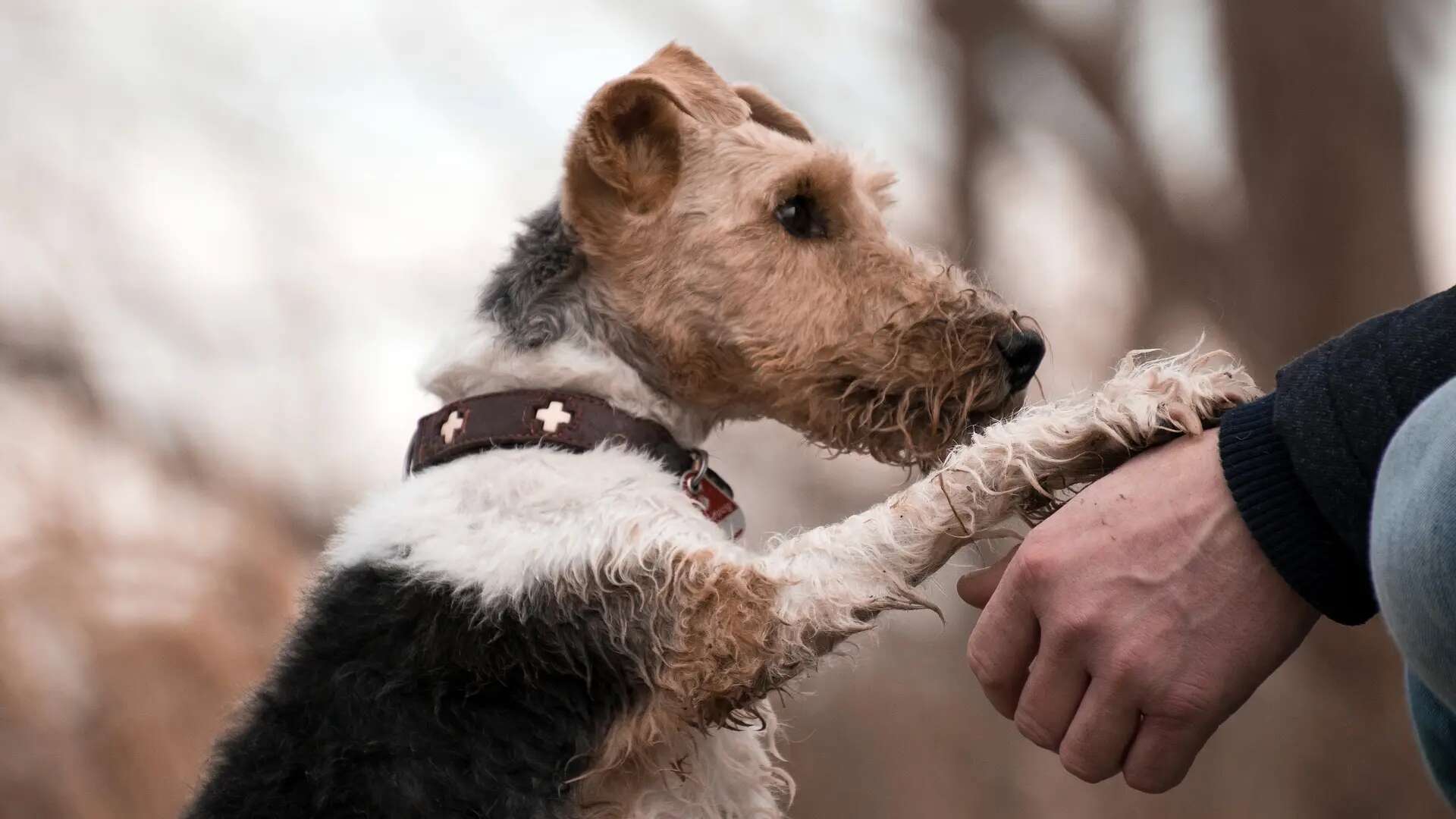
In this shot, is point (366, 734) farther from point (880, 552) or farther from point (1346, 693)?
point (1346, 693)

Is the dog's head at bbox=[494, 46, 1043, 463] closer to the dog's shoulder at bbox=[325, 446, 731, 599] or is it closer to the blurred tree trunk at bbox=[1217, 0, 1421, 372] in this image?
the dog's shoulder at bbox=[325, 446, 731, 599]

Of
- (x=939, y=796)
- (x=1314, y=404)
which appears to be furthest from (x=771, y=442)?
(x=1314, y=404)

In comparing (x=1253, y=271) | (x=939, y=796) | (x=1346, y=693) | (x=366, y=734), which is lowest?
(x=1346, y=693)

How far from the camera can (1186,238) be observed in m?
3.47

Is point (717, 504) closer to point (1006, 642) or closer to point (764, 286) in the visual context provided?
point (764, 286)

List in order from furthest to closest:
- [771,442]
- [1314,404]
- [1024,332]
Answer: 1. [771,442]
2. [1024,332]
3. [1314,404]

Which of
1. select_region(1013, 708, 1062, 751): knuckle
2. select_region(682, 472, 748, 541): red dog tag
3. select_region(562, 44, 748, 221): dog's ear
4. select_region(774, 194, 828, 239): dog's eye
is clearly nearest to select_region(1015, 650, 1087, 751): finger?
select_region(1013, 708, 1062, 751): knuckle

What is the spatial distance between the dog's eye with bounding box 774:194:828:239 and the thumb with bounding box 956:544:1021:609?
778 millimetres

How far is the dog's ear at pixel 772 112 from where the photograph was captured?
2.31 metres

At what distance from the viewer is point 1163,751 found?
3.98 ft

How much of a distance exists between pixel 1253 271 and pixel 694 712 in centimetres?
271

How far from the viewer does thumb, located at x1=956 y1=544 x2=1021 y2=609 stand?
1.43 m

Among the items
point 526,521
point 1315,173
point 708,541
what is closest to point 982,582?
point 708,541

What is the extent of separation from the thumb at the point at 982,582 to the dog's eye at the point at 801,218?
0.78 m
